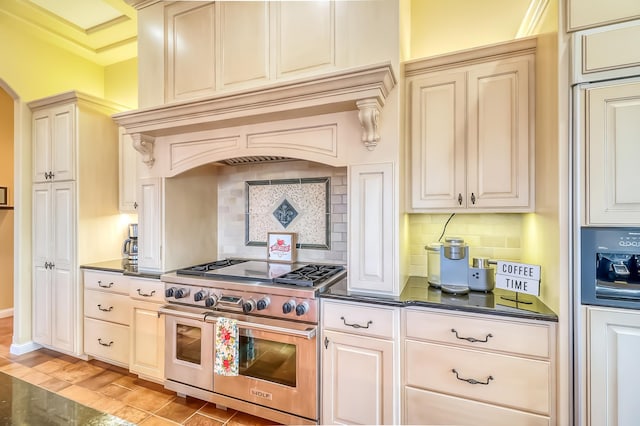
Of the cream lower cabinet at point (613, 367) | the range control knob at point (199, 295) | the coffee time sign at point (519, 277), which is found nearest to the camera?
the cream lower cabinet at point (613, 367)

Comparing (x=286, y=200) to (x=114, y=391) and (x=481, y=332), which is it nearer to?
(x=481, y=332)

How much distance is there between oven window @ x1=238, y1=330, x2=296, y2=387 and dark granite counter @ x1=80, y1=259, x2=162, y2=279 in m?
1.00

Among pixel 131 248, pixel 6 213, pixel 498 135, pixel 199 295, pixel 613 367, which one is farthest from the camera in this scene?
pixel 6 213

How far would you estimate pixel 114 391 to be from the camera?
2467 millimetres

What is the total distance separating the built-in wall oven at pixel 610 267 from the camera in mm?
1373

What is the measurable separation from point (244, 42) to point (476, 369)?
8.52 ft

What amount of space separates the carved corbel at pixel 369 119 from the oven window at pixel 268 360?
4.57 feet

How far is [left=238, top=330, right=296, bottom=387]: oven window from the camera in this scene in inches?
76.5

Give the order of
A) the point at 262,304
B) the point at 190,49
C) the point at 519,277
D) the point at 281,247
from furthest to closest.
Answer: the point at 281,247
the point at 190,49
the point at 262,304
the point at 519,277

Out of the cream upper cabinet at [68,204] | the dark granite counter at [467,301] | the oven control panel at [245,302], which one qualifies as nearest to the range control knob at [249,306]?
the oven control panel at [245,302]

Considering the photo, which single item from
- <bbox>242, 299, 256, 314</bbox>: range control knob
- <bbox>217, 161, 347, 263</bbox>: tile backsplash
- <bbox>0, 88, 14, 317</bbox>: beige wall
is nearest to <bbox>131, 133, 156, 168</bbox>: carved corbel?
Answer: <bbox>217, 161, 347, 263</bbox>: tile backsplash

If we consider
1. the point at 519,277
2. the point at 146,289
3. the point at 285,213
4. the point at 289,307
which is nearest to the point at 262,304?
the point at 289,307

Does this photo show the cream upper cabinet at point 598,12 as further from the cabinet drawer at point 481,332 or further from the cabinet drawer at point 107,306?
the cabinet drawer at point 107,306

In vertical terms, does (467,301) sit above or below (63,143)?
below
